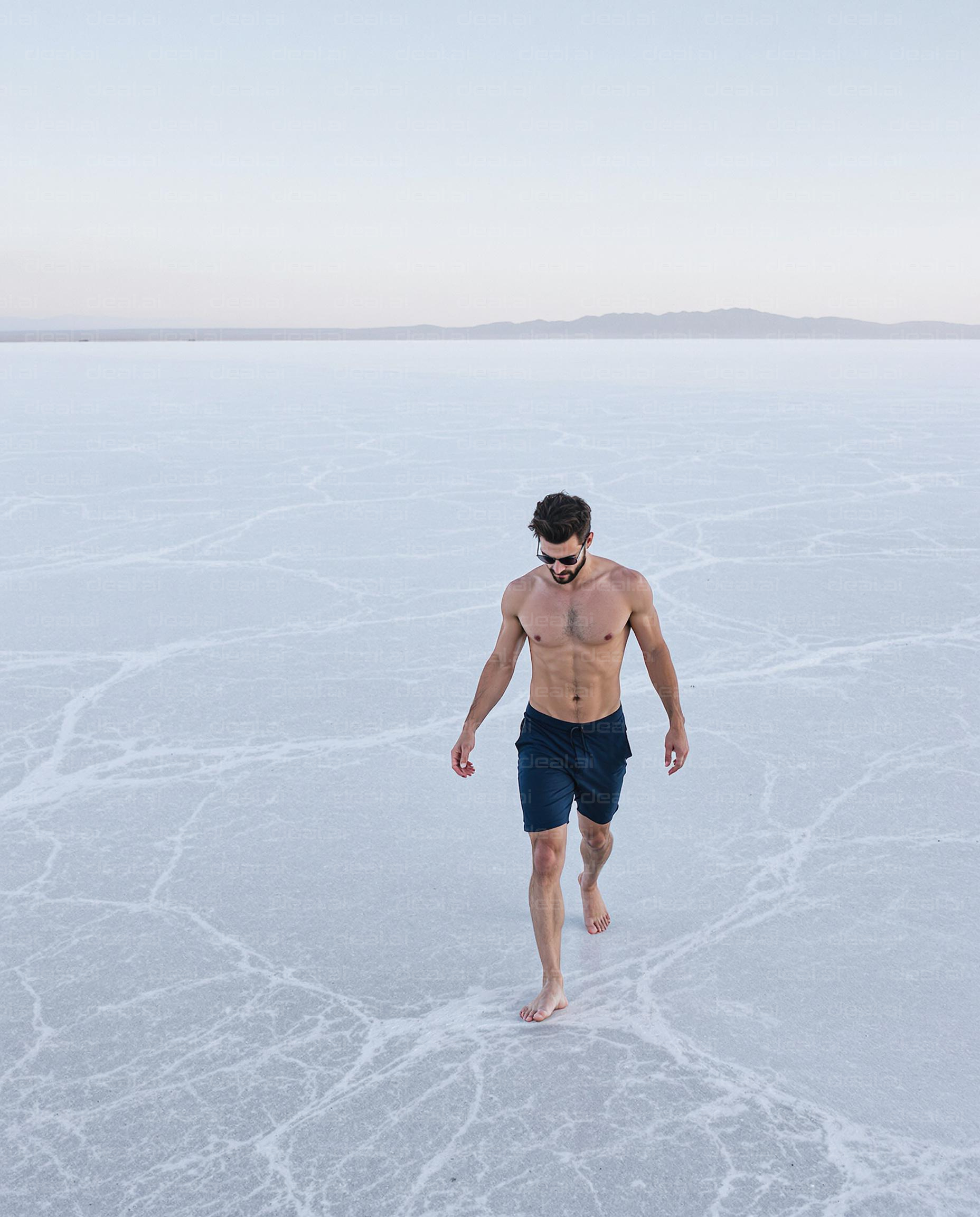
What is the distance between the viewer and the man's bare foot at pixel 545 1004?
248 centimetres

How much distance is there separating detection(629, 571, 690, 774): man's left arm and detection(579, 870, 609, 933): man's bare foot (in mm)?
419

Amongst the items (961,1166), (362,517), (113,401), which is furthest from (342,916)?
(113,401)

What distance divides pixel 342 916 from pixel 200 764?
1257 millimetres

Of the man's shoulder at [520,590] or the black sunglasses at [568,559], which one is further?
the man's shoulder at [520,590]

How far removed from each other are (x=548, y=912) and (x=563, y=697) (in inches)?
19.4

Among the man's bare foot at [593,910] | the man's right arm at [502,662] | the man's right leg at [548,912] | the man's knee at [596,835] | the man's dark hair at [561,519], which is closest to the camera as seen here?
A: the man's dark hair at [561,519]

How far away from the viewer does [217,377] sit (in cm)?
3381

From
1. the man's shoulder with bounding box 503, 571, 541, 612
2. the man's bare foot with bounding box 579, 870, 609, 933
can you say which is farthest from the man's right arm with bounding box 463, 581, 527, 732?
the man's bare foot with bounding box 579, 870, 609, 933

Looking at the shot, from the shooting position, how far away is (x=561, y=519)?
2.33 meters

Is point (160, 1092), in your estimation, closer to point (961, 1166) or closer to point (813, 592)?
point (961, 1166)

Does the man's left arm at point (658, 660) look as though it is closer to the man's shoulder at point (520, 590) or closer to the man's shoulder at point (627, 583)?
the man's shoulder at point (627, 583)

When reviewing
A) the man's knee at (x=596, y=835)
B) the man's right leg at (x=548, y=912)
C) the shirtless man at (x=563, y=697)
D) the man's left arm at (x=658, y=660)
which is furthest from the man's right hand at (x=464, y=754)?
the man's left arm at (x=658, y=660)

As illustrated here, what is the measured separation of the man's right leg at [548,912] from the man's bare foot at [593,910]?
1.15 feet

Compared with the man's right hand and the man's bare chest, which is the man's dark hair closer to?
the man's bare chest
